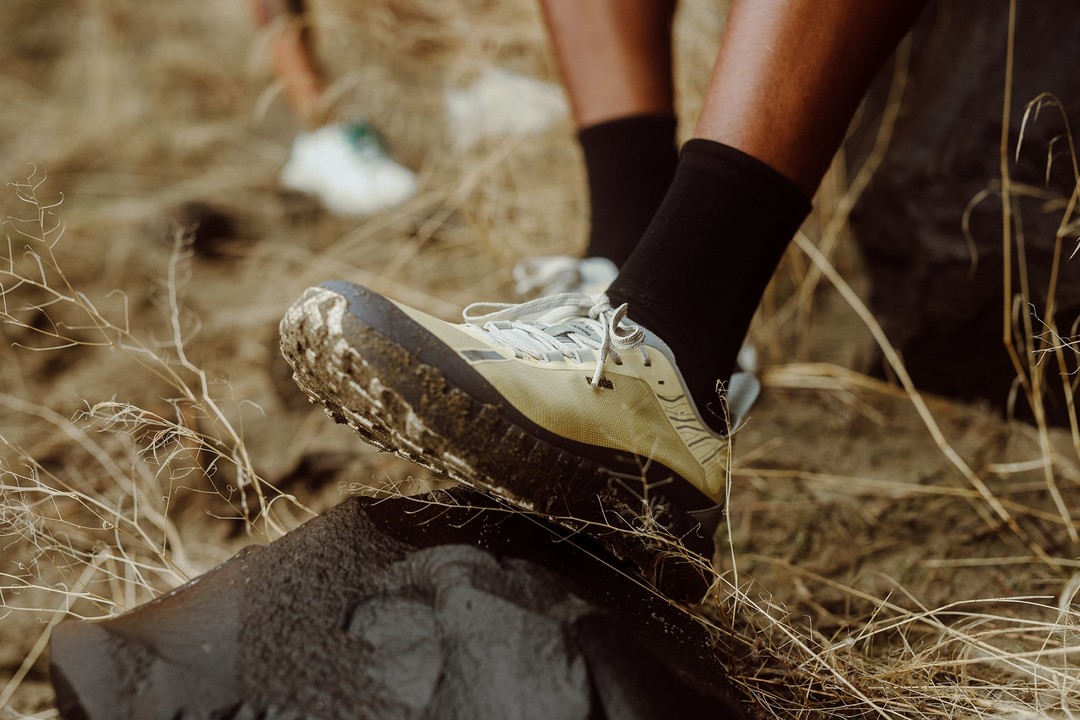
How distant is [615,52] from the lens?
4.31ft

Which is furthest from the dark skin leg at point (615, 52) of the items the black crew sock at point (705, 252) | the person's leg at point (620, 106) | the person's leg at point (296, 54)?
the person's leg at point (296, 54)

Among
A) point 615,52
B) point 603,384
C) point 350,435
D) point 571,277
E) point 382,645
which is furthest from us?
point 350,435

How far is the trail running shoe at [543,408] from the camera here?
726 millimetres

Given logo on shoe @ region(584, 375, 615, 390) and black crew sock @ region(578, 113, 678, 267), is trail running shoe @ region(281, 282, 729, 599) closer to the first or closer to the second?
logo on shoe @ region(584, 375, 615, 390)

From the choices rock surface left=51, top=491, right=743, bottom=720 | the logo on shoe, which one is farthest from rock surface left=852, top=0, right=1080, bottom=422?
rock surface left=51, top=491, right=743, bottom=720

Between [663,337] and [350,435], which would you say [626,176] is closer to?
[663,337]

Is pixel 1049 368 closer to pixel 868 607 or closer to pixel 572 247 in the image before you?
pixel 868 607

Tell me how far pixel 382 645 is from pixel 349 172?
1.91m

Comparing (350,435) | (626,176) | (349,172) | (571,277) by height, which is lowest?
(350,435)

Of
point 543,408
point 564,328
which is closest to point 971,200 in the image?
point 564,328

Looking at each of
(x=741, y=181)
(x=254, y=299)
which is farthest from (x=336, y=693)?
(x=254, y=299)

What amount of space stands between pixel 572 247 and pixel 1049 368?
3.41ft

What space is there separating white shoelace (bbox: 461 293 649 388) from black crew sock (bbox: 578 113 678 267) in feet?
1.12

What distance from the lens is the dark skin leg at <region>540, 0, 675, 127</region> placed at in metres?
1.31
